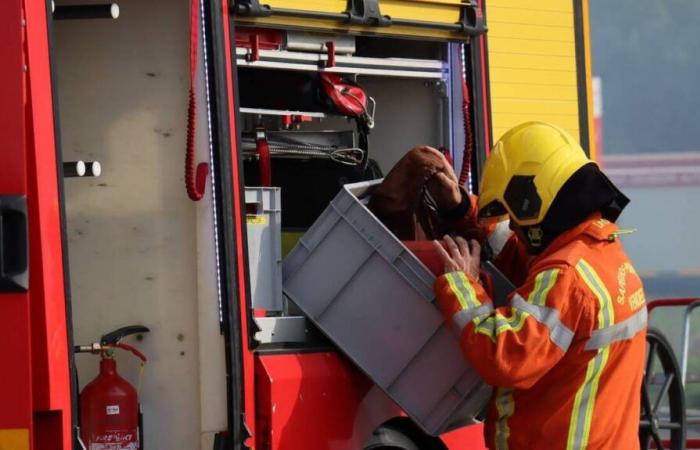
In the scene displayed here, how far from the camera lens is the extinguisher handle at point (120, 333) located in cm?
430

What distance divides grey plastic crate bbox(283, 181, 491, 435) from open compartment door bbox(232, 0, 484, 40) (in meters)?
0.65

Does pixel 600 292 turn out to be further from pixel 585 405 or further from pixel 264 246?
pixel 264 246

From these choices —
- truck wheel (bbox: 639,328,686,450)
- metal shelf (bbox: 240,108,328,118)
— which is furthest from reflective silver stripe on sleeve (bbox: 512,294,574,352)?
truck wheel (bbox: 639,328,686,450)

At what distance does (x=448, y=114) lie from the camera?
5531mm

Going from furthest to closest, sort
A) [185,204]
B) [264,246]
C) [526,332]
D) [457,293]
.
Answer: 1. [264,246]
2. [185,204]
3. [457,293]
4. [526,332]

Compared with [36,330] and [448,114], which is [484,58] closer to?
[448,114]

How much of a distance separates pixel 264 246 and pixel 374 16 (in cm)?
95

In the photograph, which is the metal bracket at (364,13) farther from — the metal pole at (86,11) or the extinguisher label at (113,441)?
the extinguisher label at (113,441)

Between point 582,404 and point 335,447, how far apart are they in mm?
916

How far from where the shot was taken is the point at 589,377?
13.5 ft

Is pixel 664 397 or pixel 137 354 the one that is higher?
pixel 137 354

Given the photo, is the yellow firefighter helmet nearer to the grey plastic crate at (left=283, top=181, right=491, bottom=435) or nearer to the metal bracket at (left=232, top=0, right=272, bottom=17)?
the grey plastic crate at (left=283, top=181, right=491, bottom=435)

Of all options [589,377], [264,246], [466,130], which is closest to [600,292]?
[589,377]

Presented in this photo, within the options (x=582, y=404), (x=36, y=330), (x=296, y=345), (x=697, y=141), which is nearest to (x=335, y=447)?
(x=296, y=345)
